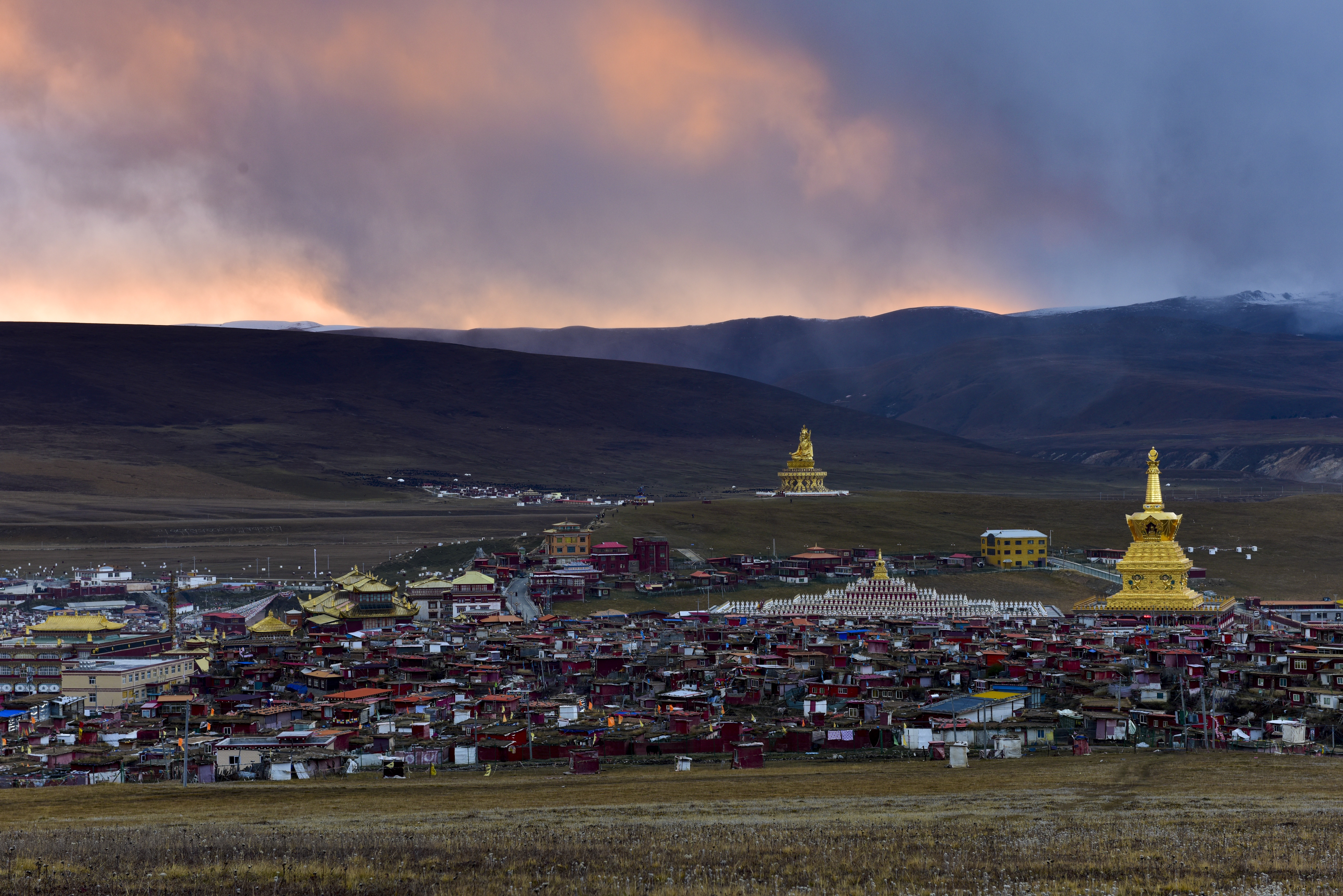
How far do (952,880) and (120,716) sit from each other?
138 feet

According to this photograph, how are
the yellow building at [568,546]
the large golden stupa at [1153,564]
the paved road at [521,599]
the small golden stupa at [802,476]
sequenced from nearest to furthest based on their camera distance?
Answer: 1. the large golden stupa at [1153,564]
2. the paved road at [521,599]
3. the yellow building at [568,546]
4. the small golden stupa at [802,476]

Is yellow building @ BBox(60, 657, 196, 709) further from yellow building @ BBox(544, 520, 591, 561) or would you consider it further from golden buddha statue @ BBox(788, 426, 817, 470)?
golden buddha statue @ BBox(788, 426, 817, 470)

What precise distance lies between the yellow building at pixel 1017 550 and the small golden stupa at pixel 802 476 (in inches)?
2158

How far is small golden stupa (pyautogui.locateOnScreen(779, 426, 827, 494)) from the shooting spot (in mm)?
171375

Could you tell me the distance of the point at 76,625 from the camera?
75.4 meters

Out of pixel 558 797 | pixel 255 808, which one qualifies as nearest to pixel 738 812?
pixel 558 797

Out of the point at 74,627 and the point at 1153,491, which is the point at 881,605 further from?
the point at 74,627

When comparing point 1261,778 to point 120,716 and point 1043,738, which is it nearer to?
point 1043,738

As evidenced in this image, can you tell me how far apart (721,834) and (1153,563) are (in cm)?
5646

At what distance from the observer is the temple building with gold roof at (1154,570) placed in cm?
8081

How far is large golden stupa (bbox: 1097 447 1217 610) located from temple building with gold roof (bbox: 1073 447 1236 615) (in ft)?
0.07

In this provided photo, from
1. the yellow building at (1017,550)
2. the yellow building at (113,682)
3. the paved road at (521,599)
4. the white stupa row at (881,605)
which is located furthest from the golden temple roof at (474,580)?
the yellow building at (1017,550)

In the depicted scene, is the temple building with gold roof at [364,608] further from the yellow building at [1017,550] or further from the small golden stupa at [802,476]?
the small golden stupa at [802,476]

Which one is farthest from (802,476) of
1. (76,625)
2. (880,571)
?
(76,625)
